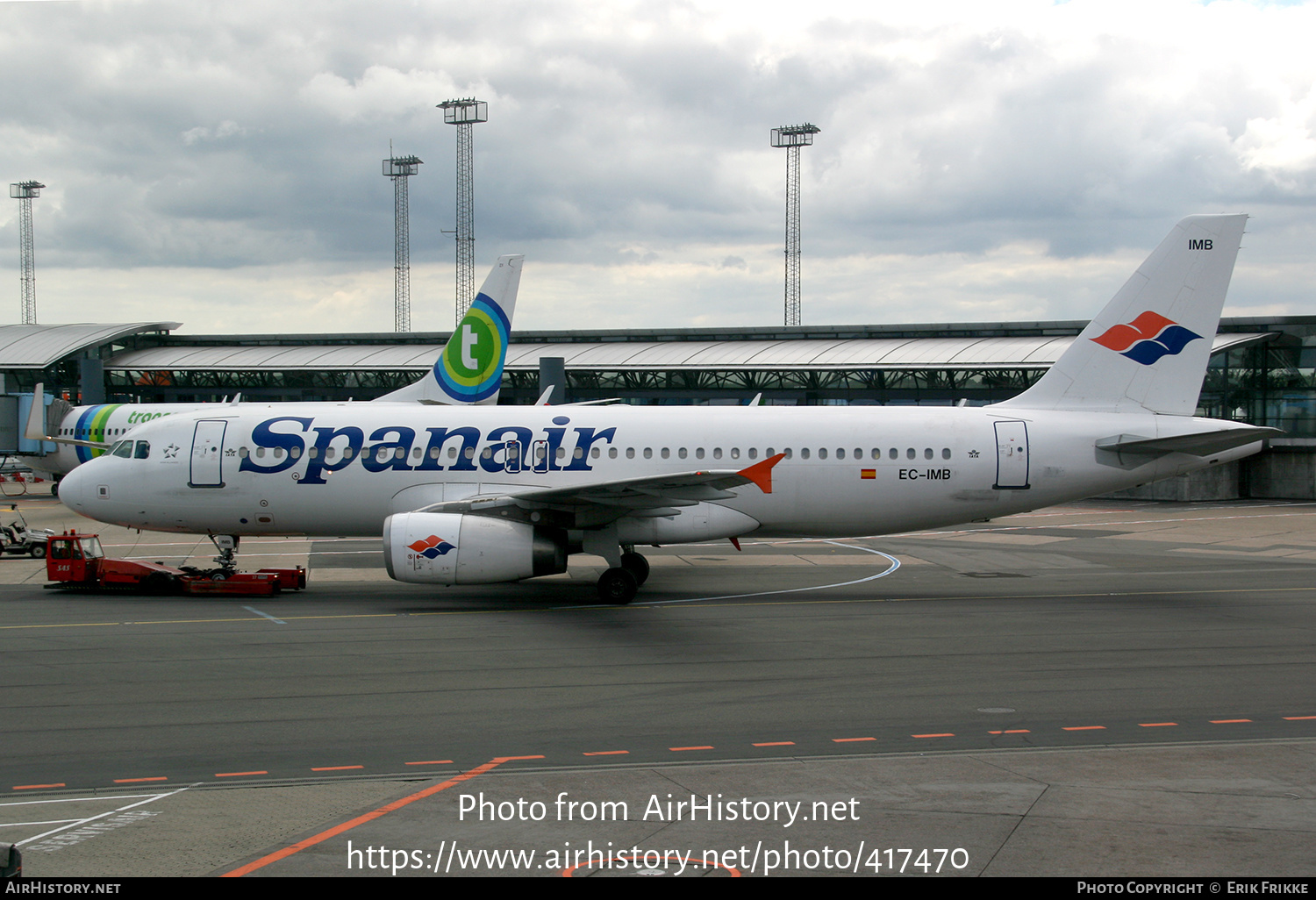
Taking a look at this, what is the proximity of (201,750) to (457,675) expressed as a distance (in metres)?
4.31

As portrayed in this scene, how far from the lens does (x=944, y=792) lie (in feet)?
32.9

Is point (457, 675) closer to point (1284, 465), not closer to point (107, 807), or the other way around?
point (107, 807)

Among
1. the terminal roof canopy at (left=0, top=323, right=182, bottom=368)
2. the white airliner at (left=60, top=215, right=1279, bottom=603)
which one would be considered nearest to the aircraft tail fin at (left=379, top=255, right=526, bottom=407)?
the white airliner at (left=60, top=215, right=1279, bottom=603)

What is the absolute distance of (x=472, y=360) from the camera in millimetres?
38688

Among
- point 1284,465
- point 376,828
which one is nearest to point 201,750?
point 376,828

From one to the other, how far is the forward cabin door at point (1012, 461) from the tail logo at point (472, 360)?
20461 mm

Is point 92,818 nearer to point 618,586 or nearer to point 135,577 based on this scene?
point 618,586

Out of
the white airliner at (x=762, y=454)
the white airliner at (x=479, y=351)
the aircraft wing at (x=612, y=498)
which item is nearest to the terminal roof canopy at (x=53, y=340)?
the white airliner at (x=479, y=351)

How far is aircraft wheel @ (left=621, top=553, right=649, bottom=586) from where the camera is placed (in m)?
24.0

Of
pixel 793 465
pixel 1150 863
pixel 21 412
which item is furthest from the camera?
pixel 21 412

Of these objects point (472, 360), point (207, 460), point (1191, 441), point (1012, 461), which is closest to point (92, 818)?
point (207, 460)

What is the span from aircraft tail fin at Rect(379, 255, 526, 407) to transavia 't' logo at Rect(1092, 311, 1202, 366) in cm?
2167

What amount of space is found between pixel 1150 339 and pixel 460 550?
16376mm

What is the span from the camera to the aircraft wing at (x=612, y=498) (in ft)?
65.6
